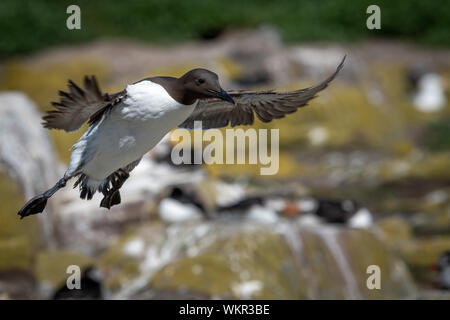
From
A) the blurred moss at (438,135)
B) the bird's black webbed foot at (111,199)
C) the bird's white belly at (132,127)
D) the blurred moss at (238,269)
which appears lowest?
the blurred moss at (238,269)

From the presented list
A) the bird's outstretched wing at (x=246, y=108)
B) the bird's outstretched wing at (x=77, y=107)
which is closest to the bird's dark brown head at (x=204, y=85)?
the bird's outstretched wing at (x=77, y=107)

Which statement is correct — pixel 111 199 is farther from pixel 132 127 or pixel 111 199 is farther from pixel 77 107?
pixel 77 107

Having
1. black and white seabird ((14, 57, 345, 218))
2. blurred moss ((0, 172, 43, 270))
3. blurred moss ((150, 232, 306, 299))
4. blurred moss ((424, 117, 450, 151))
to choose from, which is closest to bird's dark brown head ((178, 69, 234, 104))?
black and white seabird ((14, 57, 345, 218))

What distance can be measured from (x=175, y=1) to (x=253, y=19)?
7.09 feet

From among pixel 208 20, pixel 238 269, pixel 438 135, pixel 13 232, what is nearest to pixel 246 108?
pixel 238 269

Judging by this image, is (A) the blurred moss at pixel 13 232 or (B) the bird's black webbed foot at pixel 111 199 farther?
(A) the blurred moss at pixel 13 232

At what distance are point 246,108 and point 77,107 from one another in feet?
5.50

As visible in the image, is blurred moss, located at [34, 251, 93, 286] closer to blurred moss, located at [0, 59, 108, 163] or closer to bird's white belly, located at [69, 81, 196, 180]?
bird's white belly, located at [69, 81, 196, 180]

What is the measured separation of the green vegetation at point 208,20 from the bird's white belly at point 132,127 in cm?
1054

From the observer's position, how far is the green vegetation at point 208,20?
1545 centimetres

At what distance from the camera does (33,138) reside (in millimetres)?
9484

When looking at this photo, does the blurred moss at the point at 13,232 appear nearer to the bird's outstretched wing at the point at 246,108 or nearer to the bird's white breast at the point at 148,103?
the bird's outstretched wing at the point at 246,108
